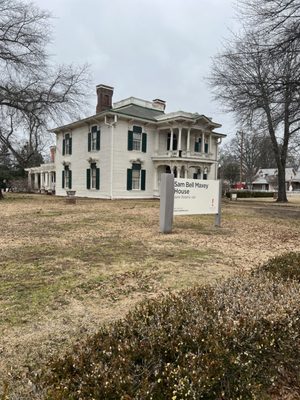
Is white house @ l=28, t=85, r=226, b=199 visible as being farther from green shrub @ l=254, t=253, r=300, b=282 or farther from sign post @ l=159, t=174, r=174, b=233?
green shrub @ l=254, t=253, r=300, b=282

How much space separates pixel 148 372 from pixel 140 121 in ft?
77.1

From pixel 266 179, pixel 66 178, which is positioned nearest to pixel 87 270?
pixel 66 178

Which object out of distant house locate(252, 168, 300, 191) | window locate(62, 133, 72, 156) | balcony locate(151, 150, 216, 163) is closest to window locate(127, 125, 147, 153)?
balcony locate(151, 150, 216, 163)

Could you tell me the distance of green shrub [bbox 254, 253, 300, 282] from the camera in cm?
370

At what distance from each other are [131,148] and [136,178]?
2386 millimetres

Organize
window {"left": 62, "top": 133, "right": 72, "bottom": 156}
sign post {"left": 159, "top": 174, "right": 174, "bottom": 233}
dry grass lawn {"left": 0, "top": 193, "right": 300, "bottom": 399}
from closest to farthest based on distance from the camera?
dry grass lawn {"left": 0, "top": 193, "right": 300, "bottom": 399}, sign post {"left": 159, "top": 174, "right": 174, "bottom": 233}, window {"left": 62, "top": 133, "right": 72, "bottom": 156}

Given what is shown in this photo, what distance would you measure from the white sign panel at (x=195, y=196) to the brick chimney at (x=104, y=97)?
18887 mm

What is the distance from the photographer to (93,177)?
25.1 metres

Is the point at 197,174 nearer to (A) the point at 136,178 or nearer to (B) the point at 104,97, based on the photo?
(A) the point at 136,178

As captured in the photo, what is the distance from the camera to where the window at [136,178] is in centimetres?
2411

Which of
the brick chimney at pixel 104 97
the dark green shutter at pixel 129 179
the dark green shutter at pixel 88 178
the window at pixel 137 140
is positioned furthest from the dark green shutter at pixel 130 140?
the brick chimney at pixel 104 97

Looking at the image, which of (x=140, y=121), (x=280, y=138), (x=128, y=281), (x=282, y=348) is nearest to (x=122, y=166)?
(x=140, y=121)

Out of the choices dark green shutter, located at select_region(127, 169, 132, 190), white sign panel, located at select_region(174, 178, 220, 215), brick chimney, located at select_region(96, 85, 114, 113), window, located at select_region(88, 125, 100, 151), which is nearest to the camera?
white sign panel, located at select_region(174, 178, 220, 215)

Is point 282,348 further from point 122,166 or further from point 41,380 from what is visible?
point 122,166
